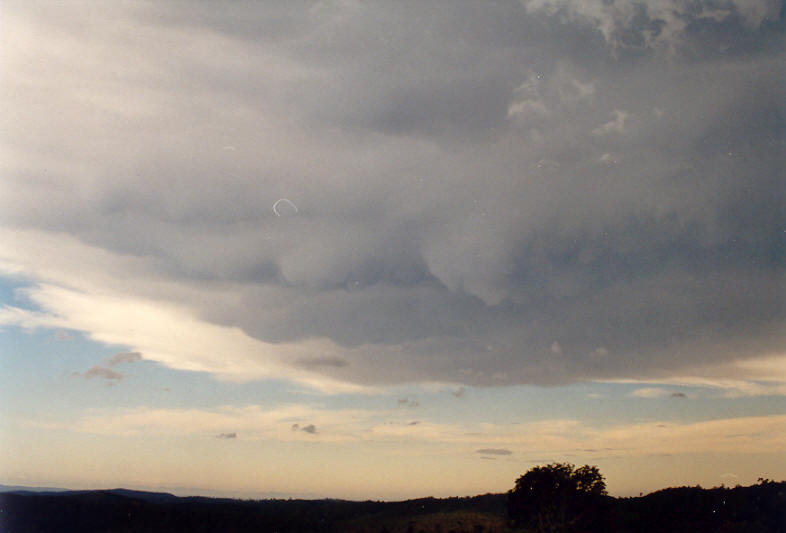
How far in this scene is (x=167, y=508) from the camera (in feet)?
403

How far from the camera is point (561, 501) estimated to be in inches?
3113

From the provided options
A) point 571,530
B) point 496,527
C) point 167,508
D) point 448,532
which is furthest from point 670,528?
point 167,508

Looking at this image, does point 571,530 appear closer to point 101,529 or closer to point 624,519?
point 624,519

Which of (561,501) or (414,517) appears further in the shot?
(414,517)

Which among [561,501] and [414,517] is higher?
[561,501]

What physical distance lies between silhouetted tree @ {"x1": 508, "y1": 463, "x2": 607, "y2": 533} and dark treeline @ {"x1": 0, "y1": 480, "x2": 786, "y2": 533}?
2004 millimetres

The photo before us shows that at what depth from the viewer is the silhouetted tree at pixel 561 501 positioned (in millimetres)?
78000

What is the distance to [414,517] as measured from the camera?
118188mm

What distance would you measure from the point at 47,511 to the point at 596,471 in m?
107

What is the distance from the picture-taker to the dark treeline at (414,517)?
80625mm

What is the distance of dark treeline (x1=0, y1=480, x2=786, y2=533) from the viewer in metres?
80.6

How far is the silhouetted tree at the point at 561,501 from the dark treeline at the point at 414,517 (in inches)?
78.9

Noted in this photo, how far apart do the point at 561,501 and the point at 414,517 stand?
4753cm

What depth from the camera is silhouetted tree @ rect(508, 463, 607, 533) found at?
256ft
